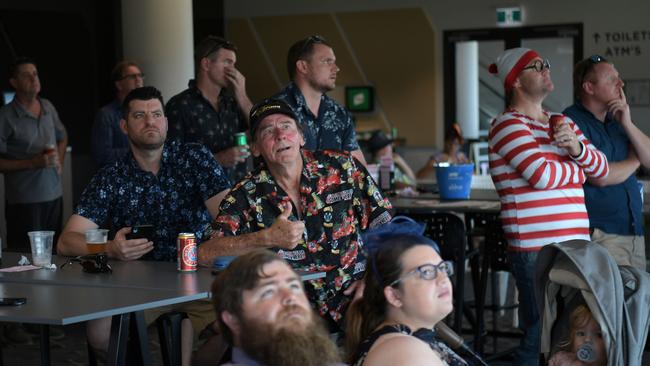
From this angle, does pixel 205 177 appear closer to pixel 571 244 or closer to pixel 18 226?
pixel 571 244

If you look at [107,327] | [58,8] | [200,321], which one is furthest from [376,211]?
[58,8]

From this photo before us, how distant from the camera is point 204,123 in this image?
6.21 metres

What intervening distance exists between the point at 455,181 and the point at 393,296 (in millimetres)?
3839

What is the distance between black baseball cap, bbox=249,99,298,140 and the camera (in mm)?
4328

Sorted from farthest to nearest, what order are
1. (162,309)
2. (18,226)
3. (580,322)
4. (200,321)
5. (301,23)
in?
(301,23) → (18,226) → (162,309) → (200,321) → (580,322)

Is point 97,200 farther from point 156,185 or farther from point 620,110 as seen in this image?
point 620,110

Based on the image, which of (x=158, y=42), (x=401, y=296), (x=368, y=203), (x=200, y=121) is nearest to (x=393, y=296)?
(x=401, y=296)

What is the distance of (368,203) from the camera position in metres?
4.46

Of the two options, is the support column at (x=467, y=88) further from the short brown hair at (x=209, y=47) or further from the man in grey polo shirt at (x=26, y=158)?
the short brown hair at (x=209, y=47)

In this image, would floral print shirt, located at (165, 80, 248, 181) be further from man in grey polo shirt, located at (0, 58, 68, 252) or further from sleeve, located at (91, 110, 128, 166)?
man in grey polo shirt, located at (0, 58, 68, 252)

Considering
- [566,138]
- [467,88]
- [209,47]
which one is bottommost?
[566,138]

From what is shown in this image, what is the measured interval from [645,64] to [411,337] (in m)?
11.0

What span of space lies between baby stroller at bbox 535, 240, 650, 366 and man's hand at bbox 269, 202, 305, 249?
0.91m

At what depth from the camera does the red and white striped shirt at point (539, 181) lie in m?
4.95
